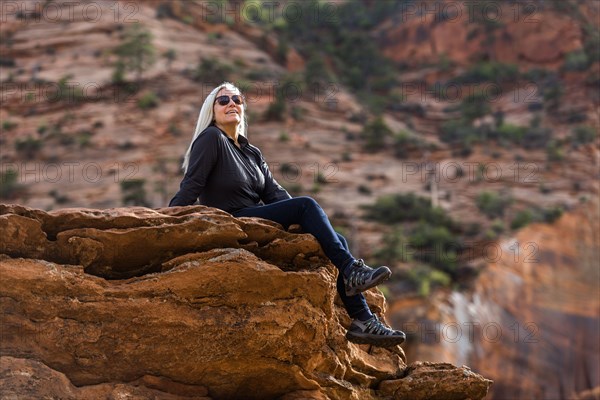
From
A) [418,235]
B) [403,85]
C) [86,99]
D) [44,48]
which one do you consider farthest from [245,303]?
[403,85]

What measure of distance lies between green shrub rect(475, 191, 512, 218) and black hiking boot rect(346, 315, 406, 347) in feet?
89.7

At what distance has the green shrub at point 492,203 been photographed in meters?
32.7

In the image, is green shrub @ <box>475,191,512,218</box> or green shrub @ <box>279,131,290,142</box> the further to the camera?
green shrub @ <box>279,131,290,142</box>

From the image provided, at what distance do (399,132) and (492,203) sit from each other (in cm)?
1057

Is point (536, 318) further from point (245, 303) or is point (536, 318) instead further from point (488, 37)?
point (488, 37)

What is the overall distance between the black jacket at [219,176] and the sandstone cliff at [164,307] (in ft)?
0.76

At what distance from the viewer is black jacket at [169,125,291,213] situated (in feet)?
19.8

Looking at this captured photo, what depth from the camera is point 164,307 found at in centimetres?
550

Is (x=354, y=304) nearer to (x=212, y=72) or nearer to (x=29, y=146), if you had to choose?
(x=29, y=146)

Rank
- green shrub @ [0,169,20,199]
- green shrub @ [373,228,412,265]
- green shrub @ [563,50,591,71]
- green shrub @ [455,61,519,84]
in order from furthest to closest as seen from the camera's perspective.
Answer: green shrub @ [455,61,519,84] < green shrub @ [563,50,591,71] < green shrub @ [0,169,20,199] < green shrub @ [373,228,412,265]

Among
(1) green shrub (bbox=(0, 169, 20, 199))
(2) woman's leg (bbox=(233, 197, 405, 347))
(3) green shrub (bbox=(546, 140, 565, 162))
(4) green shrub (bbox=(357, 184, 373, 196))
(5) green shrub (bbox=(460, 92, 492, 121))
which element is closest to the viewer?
(2) woman's leg (bbox=(233, 197, 405, 347))

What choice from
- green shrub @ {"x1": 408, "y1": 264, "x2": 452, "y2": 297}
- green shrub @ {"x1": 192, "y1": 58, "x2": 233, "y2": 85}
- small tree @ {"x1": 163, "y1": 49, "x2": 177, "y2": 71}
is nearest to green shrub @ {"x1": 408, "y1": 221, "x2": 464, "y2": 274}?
green shrub @ {"x1": 408, "y1": 264, "x2": 452, "y2": 297}

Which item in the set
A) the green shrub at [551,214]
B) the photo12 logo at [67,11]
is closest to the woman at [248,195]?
the green shrub at [551,214]

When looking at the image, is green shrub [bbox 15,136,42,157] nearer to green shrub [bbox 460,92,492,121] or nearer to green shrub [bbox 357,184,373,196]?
green shrub [bbox 357,184,373,196]
